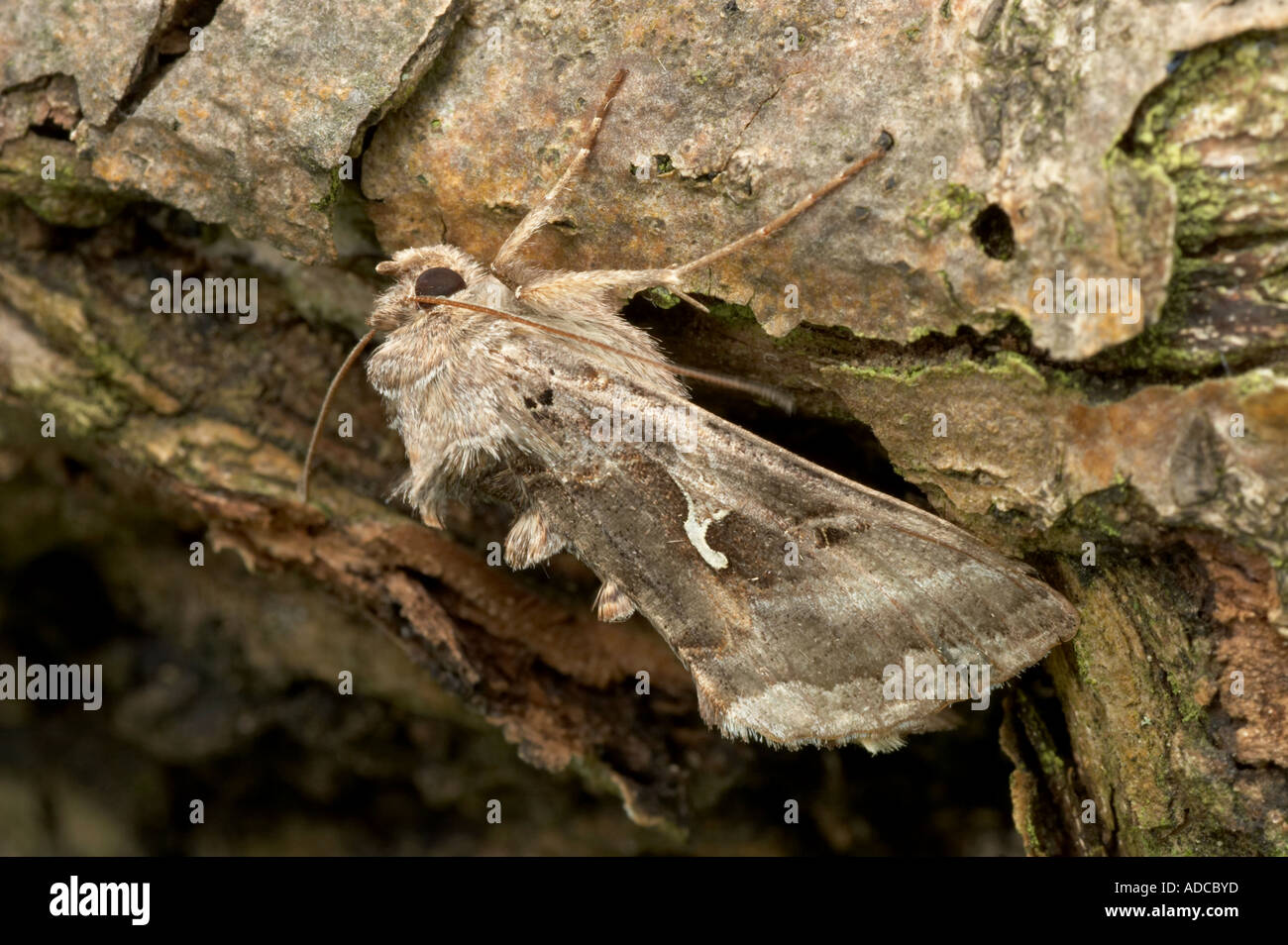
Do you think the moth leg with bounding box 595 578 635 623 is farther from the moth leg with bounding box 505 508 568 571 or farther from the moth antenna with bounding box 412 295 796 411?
the moth antenna with bounding box 412 295 796 411

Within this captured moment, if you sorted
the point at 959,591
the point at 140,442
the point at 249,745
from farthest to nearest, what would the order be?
the point at 249,745 → the point at 140,442 → the point at 959,591

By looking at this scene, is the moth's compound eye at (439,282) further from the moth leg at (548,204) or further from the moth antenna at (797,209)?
the moth antenna at (797,209)

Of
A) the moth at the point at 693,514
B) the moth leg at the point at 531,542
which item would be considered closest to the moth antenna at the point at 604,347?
the moth at the point at 693,514

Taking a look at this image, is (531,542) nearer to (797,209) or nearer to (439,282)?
(439,282)

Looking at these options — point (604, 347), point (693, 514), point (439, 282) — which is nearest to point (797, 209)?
point (604, 347)
